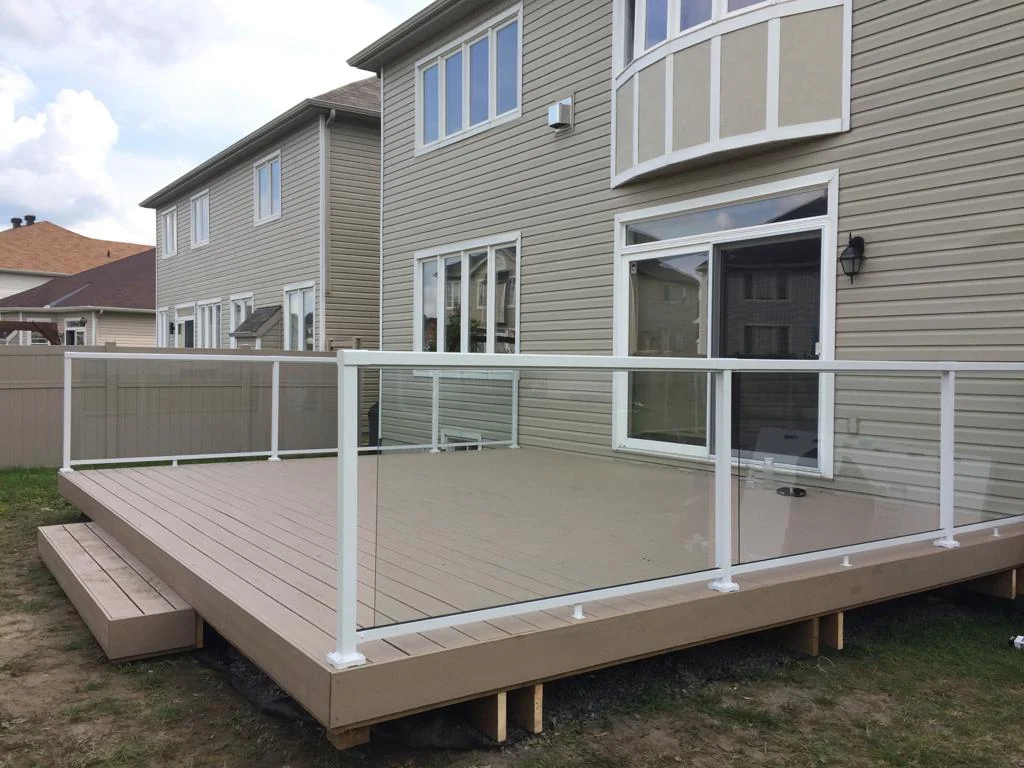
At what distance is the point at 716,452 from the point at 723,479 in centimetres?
12

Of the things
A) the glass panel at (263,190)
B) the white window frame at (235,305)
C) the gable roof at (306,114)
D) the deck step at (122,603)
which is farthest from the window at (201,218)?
the deck step at (122,603)

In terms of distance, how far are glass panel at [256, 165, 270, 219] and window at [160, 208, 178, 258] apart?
535cm

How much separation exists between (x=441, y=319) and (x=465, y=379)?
23.3 ft

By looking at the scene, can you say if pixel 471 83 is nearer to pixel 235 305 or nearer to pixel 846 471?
pixel 846 471

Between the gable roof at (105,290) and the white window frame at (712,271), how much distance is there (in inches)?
773

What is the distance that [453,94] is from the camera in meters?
9.93

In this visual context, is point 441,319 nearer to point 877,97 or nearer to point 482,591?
point 877,97

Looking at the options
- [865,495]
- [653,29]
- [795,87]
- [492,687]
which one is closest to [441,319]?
[653,29]

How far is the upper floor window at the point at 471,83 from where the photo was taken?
29.2 ft

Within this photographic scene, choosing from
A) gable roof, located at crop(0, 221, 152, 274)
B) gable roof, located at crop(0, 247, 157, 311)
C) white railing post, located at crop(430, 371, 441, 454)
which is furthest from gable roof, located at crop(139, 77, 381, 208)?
gable roof, located at crop(0, 221, 152, 274)

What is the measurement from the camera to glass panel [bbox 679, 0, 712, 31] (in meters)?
6.08

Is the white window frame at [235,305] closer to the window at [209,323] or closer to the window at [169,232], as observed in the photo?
the window at [209,323]

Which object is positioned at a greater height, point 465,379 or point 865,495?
point 465,379

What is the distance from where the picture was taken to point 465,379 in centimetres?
307
